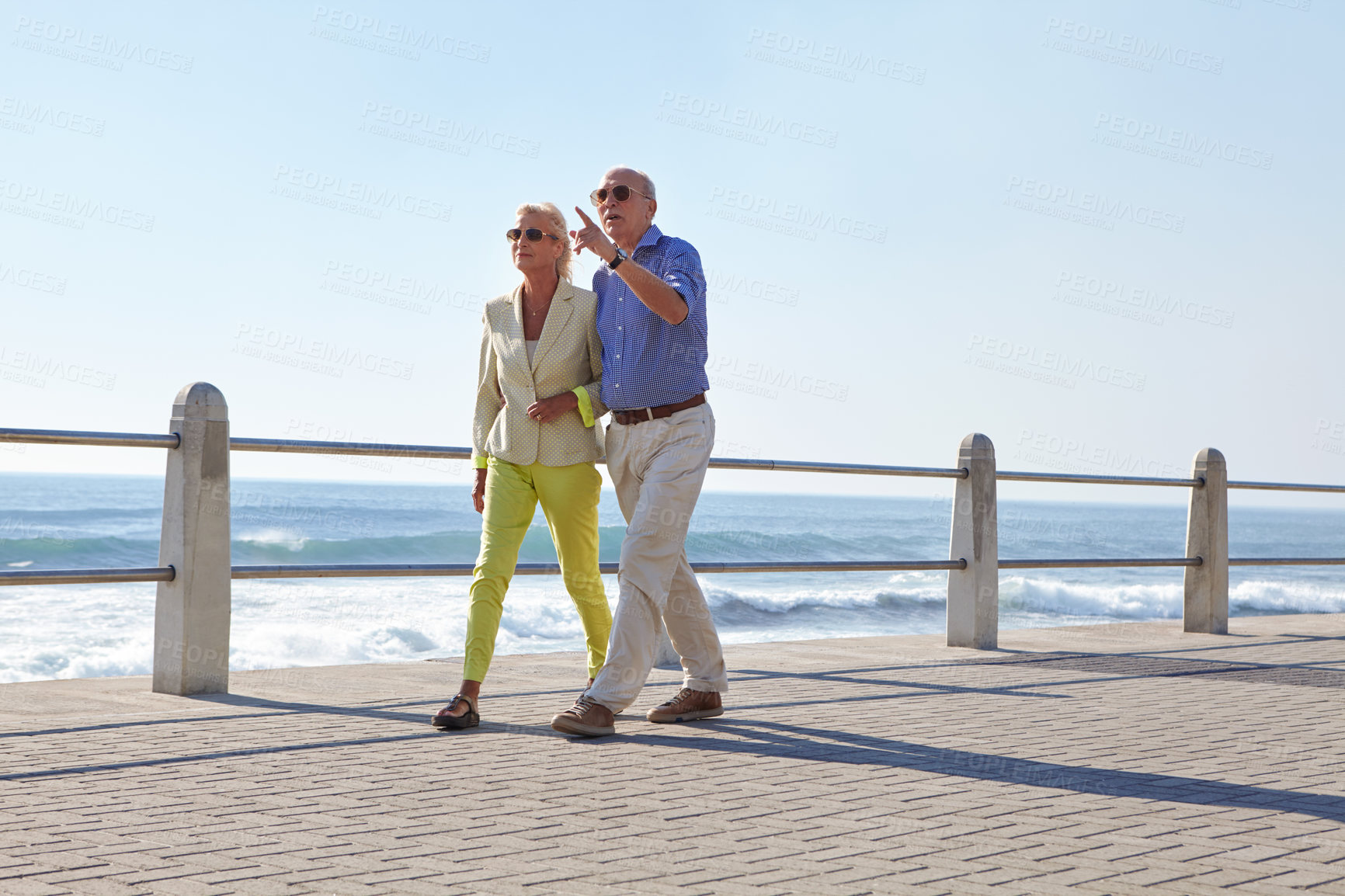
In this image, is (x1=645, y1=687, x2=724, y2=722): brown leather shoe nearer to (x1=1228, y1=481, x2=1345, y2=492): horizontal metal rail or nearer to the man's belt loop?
the man's belt loop

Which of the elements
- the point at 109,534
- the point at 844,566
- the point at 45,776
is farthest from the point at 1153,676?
the point at 109,534

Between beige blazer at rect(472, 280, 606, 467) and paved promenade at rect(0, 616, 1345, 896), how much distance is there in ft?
3.46

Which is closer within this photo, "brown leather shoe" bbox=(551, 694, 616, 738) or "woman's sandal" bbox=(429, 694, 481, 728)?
"brown leather shoe" bbox=(551, 694, 616, 738)

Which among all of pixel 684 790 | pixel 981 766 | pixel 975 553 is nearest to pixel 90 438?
pixel 684 790

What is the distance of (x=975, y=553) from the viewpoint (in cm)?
812

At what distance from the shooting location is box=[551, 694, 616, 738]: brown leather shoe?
4691 millimetres

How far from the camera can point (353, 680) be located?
6.25 m

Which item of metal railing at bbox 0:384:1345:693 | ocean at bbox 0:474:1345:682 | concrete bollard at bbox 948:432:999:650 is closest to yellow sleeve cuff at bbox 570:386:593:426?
metal railing at bbox 0:384:1345:693

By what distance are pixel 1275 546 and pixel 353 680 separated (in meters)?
65.5

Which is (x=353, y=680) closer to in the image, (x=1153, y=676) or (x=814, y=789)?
(x=814, y=789)

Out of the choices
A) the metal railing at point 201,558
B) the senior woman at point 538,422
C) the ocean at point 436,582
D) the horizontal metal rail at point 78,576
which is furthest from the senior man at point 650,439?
the ocean at point 436,582

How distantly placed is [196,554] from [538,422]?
68.9 inches

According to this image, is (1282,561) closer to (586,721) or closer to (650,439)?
(650,439)

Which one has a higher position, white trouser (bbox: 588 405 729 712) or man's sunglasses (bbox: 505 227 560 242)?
man's sunglasses (bbox: 505 227 560 242)
